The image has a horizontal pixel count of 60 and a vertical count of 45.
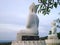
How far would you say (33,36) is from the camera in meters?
9.51

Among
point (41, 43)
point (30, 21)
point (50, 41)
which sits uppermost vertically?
point (30, 21)

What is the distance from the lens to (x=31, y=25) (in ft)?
35.2

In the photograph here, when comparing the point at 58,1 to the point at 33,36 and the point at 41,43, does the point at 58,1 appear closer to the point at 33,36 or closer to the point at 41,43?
the point at 41,43

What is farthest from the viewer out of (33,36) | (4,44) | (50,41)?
(50,41)

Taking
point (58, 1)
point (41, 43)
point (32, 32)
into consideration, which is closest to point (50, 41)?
point (32, 32)

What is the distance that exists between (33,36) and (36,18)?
1.47 metres

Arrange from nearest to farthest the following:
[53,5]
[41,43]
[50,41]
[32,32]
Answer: [53,5] → [41,43] → [32,32] → [50,41]

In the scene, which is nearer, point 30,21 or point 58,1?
point 58,1

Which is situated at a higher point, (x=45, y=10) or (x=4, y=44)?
(x=45, y=10)

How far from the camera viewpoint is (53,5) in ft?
12.1

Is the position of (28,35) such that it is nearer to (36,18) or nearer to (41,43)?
(36,18)

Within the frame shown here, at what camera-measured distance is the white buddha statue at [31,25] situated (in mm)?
10031

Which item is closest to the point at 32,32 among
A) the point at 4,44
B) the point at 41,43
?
the point at 41,43

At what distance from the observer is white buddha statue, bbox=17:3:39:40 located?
32.9 ft
